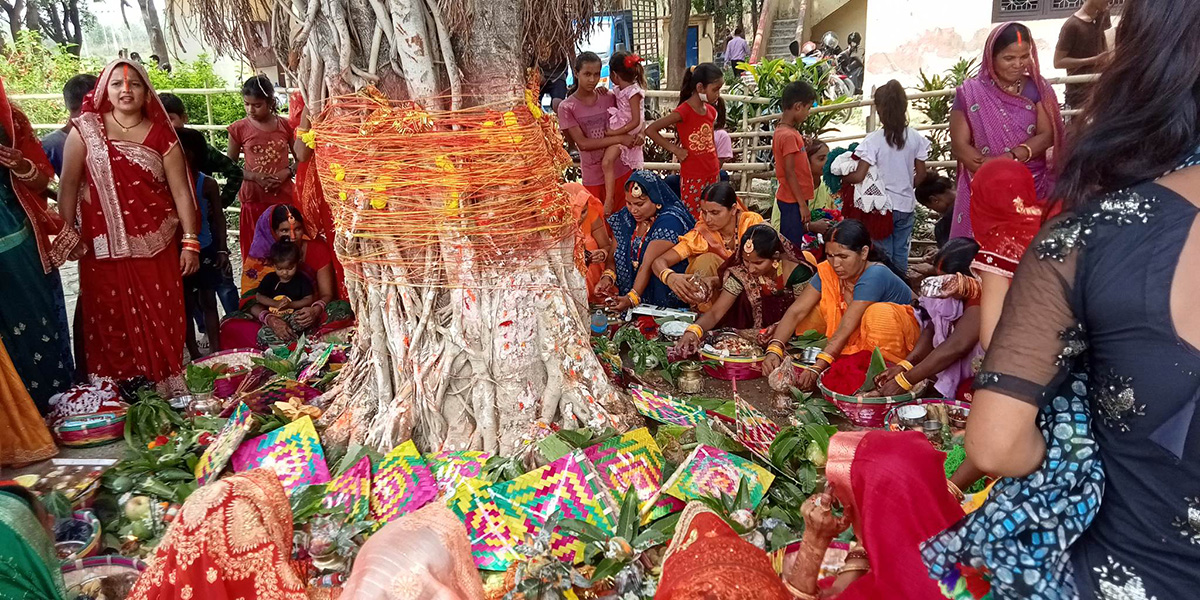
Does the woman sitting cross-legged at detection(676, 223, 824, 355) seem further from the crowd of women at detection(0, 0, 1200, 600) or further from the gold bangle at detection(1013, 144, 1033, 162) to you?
the crowd of women at detection(0, 0, 1200, 600)

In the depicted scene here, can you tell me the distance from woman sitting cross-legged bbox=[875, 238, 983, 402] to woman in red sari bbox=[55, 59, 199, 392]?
3567 millimetres

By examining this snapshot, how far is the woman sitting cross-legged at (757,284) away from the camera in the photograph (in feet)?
15.1

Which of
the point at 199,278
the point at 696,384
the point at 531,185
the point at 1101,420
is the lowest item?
the point at 696,384

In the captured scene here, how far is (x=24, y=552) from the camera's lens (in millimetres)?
1876

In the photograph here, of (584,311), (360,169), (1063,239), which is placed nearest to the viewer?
(1063,239)

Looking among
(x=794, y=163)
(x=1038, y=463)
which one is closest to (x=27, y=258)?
(x=1038, y=463)

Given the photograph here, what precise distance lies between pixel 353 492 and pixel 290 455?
0.38 metres

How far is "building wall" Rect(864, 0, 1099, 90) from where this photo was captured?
9812 mm

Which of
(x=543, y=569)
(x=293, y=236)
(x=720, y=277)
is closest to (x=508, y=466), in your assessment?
(x=543, y=569)

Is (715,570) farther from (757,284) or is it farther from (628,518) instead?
(757,284)

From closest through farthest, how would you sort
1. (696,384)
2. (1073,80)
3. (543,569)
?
(543,569) → (696,384) → (1073,80)

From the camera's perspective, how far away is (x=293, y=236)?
528 centimetres

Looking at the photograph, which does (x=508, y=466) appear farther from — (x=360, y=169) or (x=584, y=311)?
(x=360, y=169)

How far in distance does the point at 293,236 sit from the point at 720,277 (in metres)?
2.66
